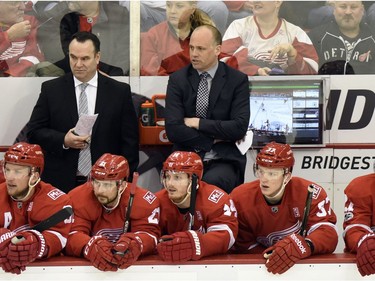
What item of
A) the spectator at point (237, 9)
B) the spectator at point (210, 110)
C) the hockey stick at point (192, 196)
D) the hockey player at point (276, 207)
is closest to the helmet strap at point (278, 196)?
the hockey player at point (276, 207)

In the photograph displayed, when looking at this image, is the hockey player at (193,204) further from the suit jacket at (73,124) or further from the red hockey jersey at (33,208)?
the suit jacket at (73,124)

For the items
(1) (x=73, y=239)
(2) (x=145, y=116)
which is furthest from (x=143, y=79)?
(1) (x=73, y=239)

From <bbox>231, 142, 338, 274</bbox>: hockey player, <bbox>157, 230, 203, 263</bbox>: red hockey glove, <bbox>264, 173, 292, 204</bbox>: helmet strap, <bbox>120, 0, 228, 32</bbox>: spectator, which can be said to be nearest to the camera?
<bbox>157, 230, 203, 263</bbox>: red hockey glove

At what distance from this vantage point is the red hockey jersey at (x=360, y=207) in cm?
583

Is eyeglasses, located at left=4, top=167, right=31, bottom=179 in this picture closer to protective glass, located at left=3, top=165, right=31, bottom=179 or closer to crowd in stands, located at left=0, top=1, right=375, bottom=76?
protective glass, located at left=3, top=165, right=31, bottom=179

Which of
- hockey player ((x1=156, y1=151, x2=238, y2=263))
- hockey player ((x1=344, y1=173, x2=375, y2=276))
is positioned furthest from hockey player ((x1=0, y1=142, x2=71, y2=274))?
hockey player ((x1=344, y1=173, x2=375, y2=276))

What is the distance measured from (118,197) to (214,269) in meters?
0.92

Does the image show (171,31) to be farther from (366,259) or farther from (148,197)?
(366,259)

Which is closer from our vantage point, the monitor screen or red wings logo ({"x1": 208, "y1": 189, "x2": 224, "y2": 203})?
red wings logo ({"x1": 208, "y1": 189, "x2": 224, "y2": 203})

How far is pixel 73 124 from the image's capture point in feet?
23.2

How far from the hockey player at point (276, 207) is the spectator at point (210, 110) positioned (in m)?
A: 0.55

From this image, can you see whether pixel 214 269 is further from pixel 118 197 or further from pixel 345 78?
pixel 345 78

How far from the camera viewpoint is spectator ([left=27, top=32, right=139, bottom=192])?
7013mm

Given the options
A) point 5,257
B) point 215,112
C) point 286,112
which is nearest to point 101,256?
point 5,257
